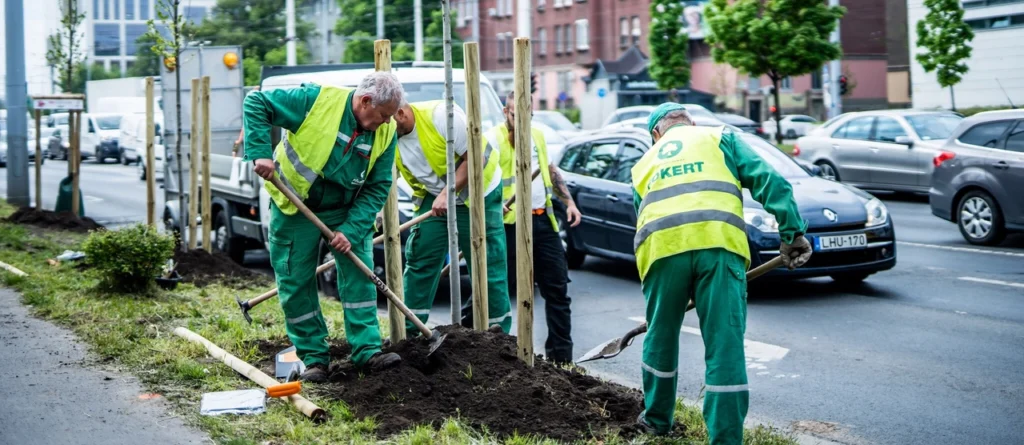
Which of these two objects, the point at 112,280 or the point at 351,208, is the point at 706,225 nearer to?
the point at 351,208

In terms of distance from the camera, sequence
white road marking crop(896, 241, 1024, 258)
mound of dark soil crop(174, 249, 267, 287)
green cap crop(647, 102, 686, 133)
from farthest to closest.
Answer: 1. white road marking crop(896, 241, 1024, 258)
2. mound of dark soil crop(174, 249, 267, 287)
3. green cap crop(647, 102, 686, 133)

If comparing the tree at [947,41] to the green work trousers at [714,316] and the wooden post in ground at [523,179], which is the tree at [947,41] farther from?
the green work trousers at [714,316]

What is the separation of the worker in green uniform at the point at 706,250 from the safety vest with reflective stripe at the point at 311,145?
169 centimetres

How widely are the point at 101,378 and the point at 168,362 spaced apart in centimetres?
41

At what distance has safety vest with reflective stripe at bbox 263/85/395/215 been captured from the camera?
6.15m

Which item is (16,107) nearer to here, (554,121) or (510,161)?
(510,161)

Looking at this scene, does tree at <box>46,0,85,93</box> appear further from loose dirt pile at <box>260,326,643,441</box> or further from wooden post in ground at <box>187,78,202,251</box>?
loose dirt pile at <box>260,326,643,441</box>

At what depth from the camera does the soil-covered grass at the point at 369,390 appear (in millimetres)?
5258

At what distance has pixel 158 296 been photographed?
30.8 feet

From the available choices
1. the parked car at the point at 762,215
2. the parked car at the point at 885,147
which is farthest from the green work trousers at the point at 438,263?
the parked car at the point at 885,147

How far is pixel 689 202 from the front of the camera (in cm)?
512

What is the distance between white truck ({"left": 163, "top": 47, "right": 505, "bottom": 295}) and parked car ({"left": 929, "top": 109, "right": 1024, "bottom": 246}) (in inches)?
253

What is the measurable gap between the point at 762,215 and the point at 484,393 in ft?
17.7

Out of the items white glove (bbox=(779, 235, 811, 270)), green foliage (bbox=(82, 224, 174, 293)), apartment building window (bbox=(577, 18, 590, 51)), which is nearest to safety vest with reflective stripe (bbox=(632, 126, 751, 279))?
white glove (bbox=(779, 235, 811, 270))
